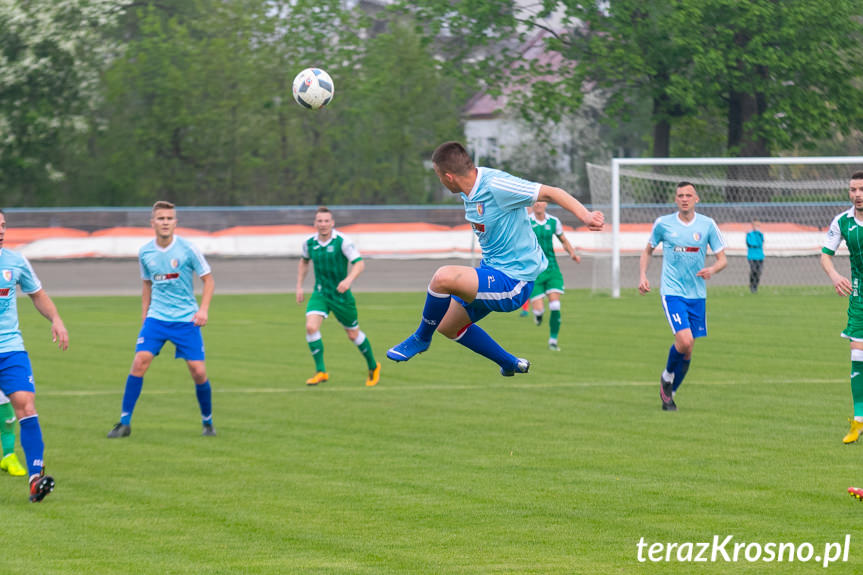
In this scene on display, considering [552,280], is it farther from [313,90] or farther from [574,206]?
[574,206]

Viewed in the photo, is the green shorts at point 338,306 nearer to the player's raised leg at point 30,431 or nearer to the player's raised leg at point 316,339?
the player's raised leg at point 316,339

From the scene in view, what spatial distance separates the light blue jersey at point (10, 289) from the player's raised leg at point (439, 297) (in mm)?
2711

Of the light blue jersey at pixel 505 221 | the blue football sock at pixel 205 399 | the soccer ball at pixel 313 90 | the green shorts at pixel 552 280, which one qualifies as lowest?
the blue football sock at pixel 205 399

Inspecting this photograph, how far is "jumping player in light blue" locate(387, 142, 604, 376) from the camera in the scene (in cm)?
721

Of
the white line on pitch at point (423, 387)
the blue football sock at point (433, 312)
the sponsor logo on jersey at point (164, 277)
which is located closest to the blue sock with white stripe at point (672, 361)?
the white line on pitch at point (423, 387)

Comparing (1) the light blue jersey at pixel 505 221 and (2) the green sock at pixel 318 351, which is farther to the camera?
(2) the green sock at pixel 318 351

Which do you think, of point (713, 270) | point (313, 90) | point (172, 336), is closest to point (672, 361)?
point (713, 270)

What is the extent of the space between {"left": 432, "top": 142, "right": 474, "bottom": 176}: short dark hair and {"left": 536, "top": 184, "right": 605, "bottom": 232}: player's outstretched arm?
51cm

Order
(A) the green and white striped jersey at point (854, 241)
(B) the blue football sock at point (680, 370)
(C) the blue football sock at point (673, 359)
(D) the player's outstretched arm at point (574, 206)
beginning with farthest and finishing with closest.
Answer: (B) the blue football sock at point (680, 370)
(C) the blue football sock at point (673, 359)
(A) the green and white striped jersey at point (854, 241)
(D) the player's outstretched arm at point (574, 206)

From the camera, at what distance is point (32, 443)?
827cm

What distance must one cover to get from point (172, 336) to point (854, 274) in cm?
610

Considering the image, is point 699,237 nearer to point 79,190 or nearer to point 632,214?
point 632,214

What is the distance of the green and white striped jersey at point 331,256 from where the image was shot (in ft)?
44.9

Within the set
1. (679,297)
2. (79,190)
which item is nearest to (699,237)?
(679,297)
